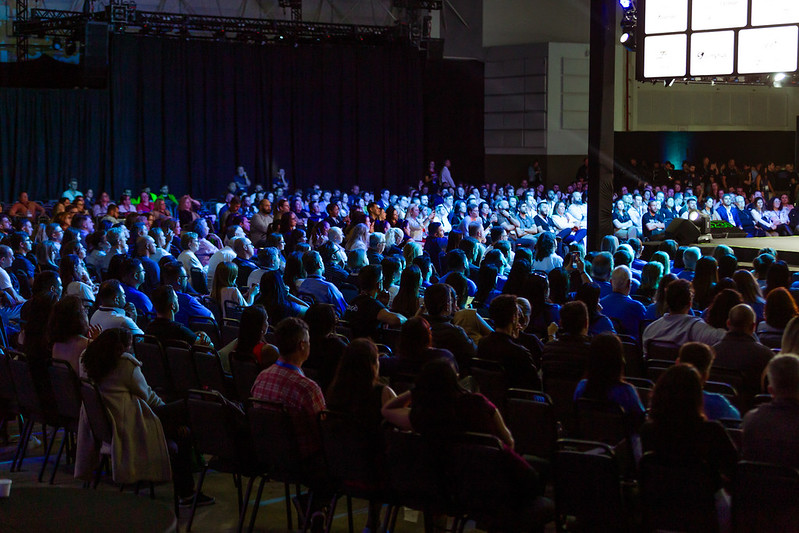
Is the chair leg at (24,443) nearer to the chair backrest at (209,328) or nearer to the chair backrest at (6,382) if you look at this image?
the chair backrest at (6,382)

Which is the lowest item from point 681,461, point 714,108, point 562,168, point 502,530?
point 502,530

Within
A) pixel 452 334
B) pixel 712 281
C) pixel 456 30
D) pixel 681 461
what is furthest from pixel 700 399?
pixel 456 30

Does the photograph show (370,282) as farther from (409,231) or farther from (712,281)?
Answer: (409,231)

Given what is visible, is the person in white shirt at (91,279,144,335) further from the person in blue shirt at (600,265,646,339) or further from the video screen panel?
the video screen panel

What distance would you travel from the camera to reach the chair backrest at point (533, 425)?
4809 mm

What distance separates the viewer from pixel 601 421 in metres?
4.75

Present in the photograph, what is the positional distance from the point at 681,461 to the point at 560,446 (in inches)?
39.2

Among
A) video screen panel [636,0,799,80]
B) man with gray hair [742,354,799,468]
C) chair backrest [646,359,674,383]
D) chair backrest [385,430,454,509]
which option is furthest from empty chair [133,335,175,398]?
video screen panel [636,0,799,80]

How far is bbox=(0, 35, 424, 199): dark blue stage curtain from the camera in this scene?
22.3m

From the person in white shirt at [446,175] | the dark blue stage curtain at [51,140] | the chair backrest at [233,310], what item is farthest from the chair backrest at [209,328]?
the person in white shirt at [446,175]

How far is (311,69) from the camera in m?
25.4

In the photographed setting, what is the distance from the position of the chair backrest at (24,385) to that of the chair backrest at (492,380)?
2674mm

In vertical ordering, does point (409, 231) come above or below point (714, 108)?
below

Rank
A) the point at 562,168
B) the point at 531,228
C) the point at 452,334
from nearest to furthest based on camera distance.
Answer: the point at 452,334 → the point at 531,228 → the point at 562,168
